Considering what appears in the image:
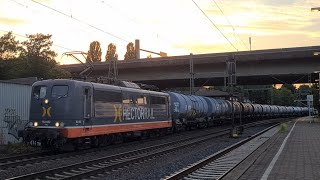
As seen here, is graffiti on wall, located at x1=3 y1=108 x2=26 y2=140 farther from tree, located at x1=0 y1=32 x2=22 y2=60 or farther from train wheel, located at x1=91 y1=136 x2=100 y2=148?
tree, located at x1=0 y1=32 x2=22 y2=60

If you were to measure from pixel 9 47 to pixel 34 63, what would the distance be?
1400cm

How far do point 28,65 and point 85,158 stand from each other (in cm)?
3460

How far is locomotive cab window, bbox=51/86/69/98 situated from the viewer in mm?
18000

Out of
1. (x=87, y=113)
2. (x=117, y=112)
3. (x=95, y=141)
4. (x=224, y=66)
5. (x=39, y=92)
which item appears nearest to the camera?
(x=87, y=113)

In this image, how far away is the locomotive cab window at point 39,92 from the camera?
1847 cm

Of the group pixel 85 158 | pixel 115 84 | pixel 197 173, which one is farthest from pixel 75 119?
pixel 197 173

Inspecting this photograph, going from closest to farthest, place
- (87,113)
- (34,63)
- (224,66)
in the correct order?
1. (87,113)
2. (34,63)
3. (224,66)

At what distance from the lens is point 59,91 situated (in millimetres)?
18141

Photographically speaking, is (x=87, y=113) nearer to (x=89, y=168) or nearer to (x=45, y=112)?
(x=45, y=112)

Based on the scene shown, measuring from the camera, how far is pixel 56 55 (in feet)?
172

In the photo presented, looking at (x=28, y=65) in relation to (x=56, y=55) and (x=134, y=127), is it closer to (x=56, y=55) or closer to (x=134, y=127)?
(x=56, y=55)

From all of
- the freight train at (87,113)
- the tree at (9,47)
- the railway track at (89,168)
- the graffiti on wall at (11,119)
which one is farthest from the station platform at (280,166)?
the tree at (9,47)

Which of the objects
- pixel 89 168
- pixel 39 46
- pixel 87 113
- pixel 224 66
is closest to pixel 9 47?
pixel 39 46

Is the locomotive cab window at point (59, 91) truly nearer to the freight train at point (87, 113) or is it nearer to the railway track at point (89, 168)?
the freight train at point (87, 113)
